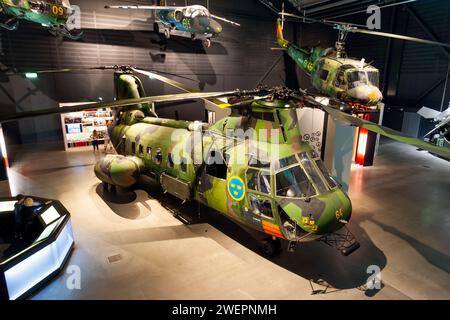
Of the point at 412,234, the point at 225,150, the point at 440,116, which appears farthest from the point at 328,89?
the point at 225,150

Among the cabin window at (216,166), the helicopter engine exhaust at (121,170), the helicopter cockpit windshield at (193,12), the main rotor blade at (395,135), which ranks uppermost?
the helicopter cockpit windshield at (193,12)

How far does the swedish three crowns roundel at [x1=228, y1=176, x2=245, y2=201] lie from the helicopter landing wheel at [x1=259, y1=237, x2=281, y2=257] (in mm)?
1311

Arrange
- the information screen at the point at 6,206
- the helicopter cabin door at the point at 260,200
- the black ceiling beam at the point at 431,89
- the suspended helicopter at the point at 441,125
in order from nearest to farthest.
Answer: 1. the helicopter cabin door at the point at 260,200
2. the information screen at the point at 6,206
3. the suspended helicopter at the point at 441,125
4. the black ceiling beam at the point at 431,89

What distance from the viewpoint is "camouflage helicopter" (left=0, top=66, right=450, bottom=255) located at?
5.95 meters

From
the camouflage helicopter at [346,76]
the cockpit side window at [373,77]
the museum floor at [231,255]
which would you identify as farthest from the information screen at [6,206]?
the cockpit side window at [373,77]

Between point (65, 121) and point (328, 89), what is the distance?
14402 mm

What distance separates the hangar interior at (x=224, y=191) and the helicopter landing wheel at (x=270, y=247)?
0.66 ft

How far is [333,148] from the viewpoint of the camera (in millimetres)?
10445

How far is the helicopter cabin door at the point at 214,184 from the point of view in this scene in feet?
23.9

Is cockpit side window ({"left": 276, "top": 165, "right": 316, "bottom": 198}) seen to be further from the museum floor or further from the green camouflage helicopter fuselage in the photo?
the museum floor

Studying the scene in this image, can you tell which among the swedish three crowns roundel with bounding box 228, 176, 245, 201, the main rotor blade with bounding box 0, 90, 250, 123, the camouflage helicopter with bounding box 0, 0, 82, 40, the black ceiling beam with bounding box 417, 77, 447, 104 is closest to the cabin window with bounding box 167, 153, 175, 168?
the swedish three crowns roundel with bounding box 228, 176, 245, 201

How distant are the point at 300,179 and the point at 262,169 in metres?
0.85

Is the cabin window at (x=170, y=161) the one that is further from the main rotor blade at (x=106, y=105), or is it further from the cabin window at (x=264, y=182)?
the cabin window at (x=264, y=182)

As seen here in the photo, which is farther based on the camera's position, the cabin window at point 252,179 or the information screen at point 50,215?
the information screen at point 50,215
